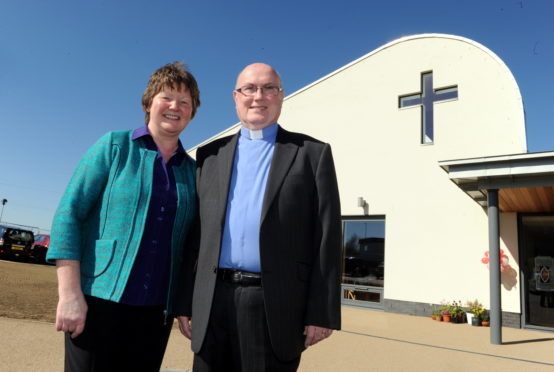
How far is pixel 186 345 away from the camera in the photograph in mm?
4719

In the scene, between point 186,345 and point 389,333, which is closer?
point 186,345

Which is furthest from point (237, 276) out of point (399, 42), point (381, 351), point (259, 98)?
point (399, 42)

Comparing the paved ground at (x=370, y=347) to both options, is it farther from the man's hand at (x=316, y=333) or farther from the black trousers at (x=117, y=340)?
the man's hand at (x=316, y=333)

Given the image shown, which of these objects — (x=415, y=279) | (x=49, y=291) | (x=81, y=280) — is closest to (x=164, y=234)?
(x=81, y=280)

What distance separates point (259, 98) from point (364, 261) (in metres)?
9.32

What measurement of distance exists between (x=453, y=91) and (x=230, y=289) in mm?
10078

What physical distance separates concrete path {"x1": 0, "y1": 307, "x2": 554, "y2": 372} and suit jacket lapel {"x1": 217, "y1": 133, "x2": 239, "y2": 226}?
2.38 meters

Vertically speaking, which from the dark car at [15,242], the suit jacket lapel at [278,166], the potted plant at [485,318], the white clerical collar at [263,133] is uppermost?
the white clerical collar at [263,133]

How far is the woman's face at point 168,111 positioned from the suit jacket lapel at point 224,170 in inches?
10.6

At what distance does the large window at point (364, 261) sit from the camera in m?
10.2

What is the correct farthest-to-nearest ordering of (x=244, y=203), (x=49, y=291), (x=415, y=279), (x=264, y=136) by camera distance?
(x=415, y=279)
(x=49, y=291)
(x=264, y=136)
(x=244, y=203)

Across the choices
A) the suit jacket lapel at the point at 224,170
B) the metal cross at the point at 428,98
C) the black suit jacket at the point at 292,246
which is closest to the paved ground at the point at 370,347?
the black suit jacket at the point at 292,246

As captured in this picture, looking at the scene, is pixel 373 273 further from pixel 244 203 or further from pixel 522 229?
pixel 244 203

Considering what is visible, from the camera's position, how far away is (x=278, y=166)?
5.77 ft
